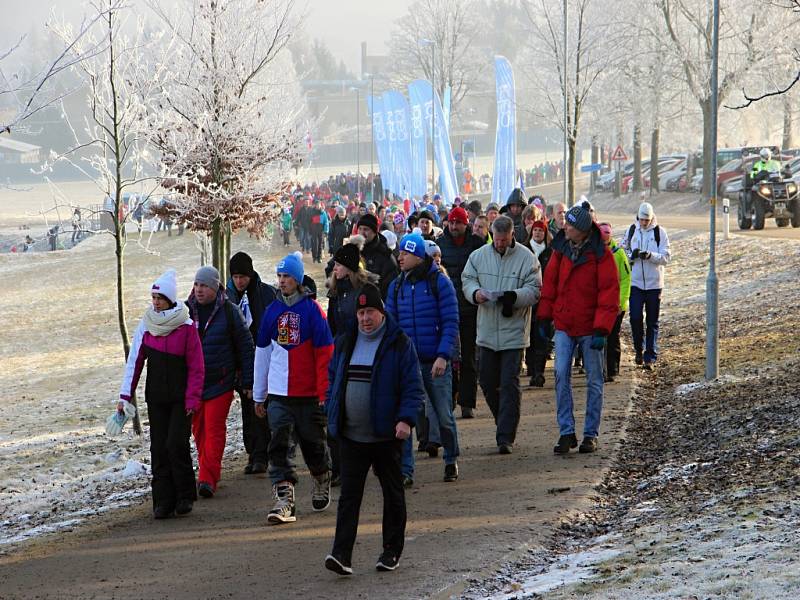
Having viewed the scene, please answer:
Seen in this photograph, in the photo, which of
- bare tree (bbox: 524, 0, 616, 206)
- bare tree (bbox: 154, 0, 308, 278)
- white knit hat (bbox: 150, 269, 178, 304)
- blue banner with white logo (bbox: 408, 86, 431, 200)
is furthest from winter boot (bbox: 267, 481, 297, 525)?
blue banner with white logo (bbox: 408, 86, 431, 200)

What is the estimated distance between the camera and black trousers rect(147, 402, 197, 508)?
916 cm

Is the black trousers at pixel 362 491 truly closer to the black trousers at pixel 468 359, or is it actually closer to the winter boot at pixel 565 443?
the winter boot at pixel 565 443

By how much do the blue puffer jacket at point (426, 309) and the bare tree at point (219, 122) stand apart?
12954mm

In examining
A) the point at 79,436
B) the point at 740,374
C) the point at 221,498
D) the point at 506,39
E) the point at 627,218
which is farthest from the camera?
the point at 506,39

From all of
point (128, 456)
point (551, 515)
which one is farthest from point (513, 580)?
point (128, 456)

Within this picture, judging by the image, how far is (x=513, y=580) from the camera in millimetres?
7059

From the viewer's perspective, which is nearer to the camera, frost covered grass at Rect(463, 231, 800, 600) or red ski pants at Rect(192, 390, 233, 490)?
frost covered grass at Rect(463, 231, 800, 600)

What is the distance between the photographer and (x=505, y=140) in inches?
1293

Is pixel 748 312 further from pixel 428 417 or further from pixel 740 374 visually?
pixel 428 417

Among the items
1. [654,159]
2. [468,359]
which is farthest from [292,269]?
[654,159]

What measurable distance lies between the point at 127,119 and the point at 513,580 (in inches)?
486

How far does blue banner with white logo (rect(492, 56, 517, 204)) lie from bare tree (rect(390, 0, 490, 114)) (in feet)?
106

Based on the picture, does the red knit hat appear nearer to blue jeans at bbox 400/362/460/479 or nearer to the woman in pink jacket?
blue jeans at bbox 400/362/460/479

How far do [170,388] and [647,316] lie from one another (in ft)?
25.5
